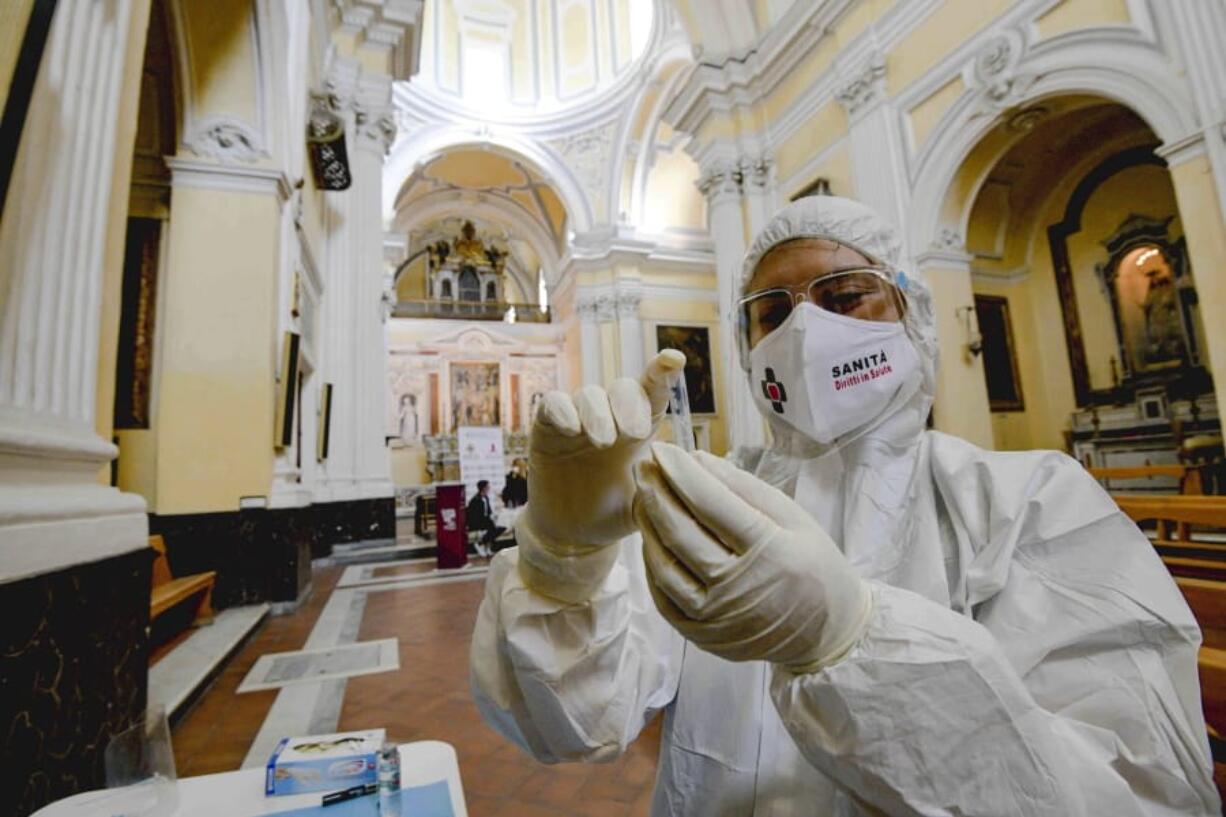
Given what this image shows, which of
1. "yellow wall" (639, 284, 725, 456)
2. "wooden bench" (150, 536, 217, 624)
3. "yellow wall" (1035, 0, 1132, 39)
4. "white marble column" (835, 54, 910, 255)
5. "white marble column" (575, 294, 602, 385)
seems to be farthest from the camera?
"white marble column" (575, 294, 602, 385)

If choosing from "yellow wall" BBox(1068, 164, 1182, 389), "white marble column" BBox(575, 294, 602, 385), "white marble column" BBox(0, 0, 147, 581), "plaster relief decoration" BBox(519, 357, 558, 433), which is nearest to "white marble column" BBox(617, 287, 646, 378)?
"white marble column" BBox(575, 294, 602, 385)

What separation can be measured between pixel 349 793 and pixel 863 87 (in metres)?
8.19

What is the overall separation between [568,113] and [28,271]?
1656 centimetres

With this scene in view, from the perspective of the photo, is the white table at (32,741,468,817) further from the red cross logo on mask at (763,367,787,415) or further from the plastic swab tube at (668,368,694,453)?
the red cross logo on mask at (763,367,787,415)

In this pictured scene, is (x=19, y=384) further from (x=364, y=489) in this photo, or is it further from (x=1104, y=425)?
(x=1104, y=425)

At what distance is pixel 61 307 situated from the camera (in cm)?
162

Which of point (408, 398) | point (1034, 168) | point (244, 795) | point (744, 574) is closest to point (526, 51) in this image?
point (408, 398)

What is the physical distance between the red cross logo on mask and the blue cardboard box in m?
0.95

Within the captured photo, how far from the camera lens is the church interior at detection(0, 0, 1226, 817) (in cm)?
155

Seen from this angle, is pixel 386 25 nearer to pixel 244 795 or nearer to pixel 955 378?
pixel 955 378

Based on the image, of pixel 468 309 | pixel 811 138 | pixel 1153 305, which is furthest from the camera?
pixel 468 309

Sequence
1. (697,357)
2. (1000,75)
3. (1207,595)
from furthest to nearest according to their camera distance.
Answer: (697,357), (1000,75), (1207,595)

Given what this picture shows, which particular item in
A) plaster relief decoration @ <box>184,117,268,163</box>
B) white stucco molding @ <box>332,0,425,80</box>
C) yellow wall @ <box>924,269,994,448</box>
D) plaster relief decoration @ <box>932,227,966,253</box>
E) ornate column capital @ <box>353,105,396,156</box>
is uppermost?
white stucco molding @ <box>332,0,425,80</box>

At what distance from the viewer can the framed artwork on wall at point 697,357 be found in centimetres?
1433
